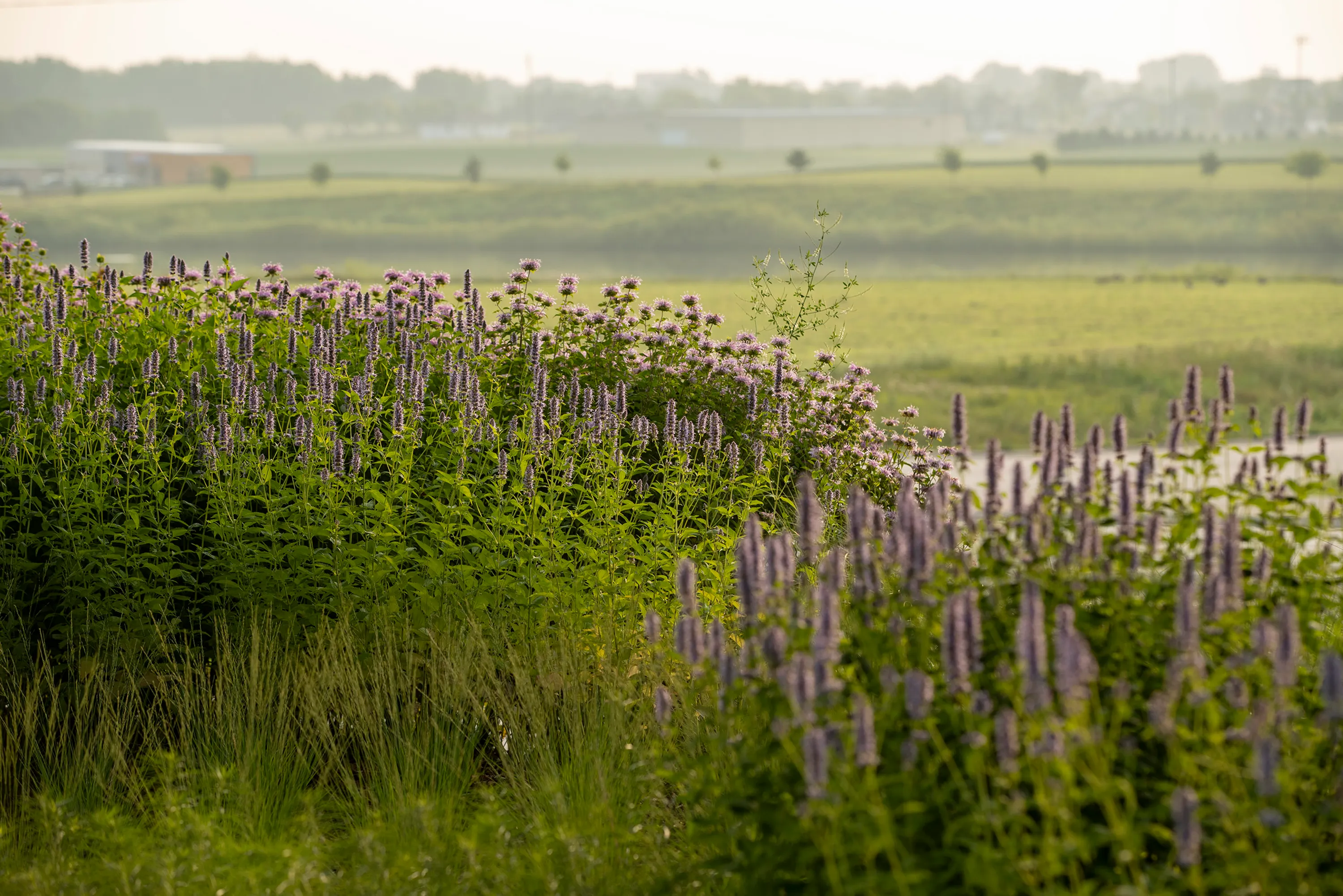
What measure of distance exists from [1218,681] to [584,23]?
58.7 metres

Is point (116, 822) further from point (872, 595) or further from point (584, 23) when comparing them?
point (584, 23)

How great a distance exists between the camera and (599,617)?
15.2 ft

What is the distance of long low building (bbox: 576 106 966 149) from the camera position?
69438 millimetres

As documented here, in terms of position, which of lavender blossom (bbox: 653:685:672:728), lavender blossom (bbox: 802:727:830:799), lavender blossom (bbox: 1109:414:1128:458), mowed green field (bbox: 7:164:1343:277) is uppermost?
mowed green field (bbox: 7:164:1343:277)

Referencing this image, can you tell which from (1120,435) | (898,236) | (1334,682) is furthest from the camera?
(898,236)

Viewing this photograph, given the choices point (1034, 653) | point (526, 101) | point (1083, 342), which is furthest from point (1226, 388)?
point (526, 101)

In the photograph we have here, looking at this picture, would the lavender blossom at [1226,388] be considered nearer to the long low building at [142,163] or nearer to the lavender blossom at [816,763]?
the lavender blossom at [816,763]

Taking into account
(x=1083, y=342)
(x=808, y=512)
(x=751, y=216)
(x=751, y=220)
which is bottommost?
(x=1083, y=342)

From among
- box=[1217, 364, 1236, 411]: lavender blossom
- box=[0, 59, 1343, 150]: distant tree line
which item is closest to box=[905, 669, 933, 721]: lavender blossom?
box=[1217, 364, 1236, 411]: lavender blossom

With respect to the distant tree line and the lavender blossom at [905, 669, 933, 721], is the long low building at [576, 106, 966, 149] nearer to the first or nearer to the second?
the distant tree line

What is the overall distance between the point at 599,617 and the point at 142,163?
2555 inches

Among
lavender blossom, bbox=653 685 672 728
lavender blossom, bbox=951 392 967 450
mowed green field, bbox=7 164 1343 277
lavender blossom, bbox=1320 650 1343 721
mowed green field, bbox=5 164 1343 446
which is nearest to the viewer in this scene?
lavender blossom, bbox=1320 650 1343 721

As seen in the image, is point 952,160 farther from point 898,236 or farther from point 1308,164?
point 1308,164

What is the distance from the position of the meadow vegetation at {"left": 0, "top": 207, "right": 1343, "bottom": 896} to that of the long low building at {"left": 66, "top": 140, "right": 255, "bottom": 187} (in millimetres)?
59599
